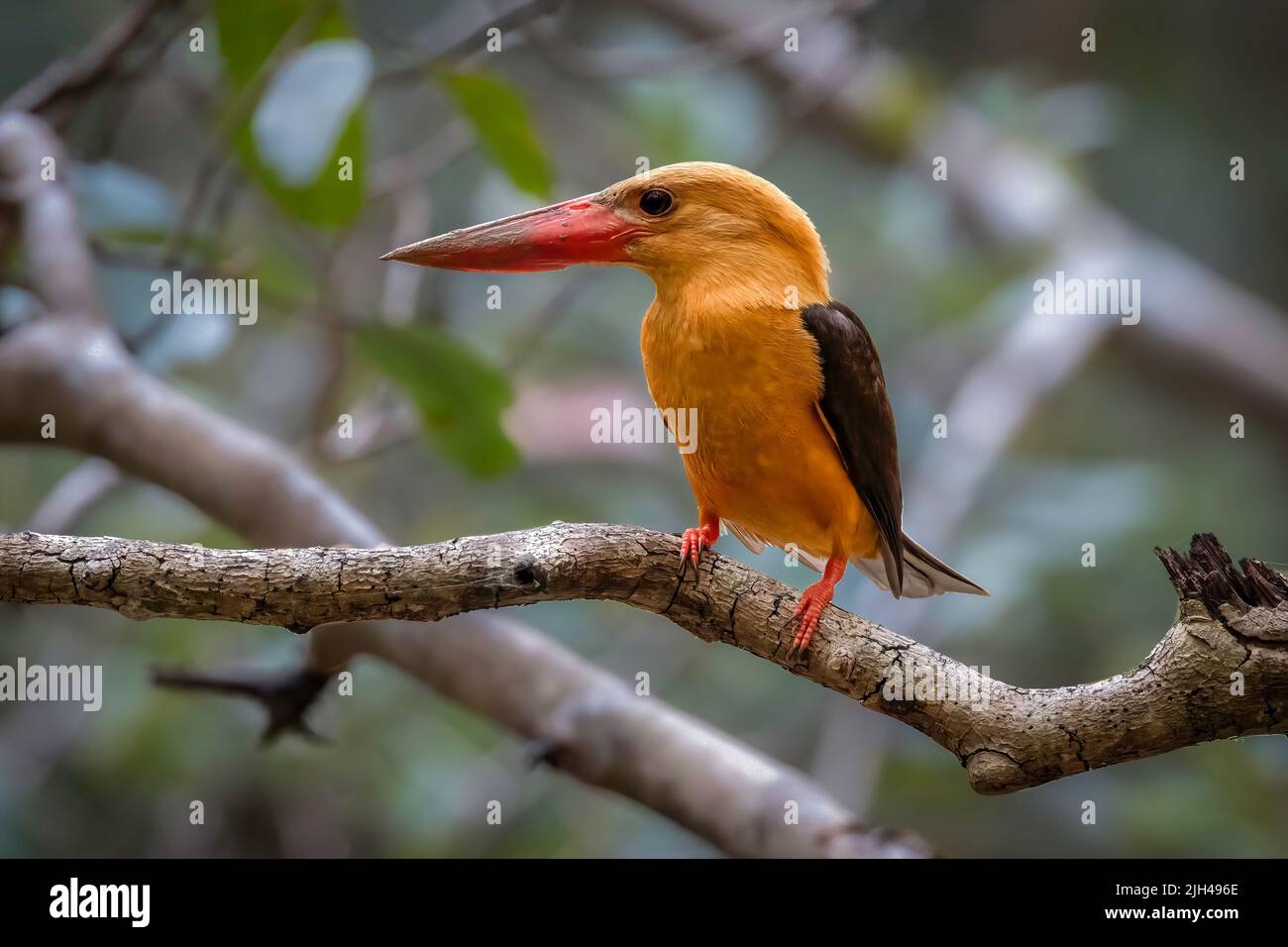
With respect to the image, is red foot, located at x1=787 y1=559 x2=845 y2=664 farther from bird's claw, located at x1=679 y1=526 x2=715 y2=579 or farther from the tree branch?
the tree branch

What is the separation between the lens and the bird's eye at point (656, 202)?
2.10 meters

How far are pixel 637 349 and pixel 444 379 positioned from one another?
6.29 ft

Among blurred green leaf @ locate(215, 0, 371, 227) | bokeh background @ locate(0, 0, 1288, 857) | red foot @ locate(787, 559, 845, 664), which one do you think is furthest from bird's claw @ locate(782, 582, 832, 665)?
blurred green leaf @ locate(215, 0, 371, 227)

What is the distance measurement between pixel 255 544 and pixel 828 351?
145cm

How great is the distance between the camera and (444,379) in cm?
288

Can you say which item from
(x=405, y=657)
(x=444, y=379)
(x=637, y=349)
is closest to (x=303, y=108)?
(x=444, y=379)

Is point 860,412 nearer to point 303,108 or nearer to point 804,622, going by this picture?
point 804,622

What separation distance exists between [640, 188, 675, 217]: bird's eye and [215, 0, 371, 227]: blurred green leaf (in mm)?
869

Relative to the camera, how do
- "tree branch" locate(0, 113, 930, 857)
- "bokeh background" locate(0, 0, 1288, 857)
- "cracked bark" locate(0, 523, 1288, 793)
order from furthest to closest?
"bokeh background" locate(0, 0, 1288, 857) < "tree branch" locate(0, 113, 930, 857) < "cracked bark" locate(0, 523, 1288, 793)

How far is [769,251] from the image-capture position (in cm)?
208

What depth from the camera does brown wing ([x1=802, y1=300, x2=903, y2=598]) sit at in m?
2.02

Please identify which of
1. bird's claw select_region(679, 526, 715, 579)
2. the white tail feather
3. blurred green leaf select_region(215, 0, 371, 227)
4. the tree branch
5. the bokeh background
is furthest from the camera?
the bokeh background

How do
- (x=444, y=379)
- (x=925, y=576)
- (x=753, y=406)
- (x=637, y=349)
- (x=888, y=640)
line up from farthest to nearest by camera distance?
1. (x=637, y=349)
2. (x=444, y=379)
3. (x=925, y=576)
4. (x=753, y=406)
5. (x=888, y=640)
